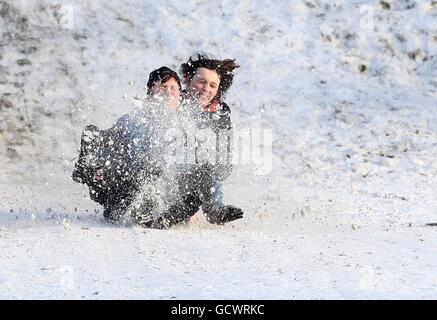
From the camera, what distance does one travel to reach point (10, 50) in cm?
1227

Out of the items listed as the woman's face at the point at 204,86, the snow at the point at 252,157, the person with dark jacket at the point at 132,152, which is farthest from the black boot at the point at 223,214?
the woman's face at the point at 204,86

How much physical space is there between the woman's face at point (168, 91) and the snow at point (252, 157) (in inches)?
45.1

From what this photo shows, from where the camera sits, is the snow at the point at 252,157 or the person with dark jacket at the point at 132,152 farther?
the person with dark jacket at the point at 132,152

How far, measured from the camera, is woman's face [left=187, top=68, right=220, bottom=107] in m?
7.00

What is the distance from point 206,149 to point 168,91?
24.7 inches

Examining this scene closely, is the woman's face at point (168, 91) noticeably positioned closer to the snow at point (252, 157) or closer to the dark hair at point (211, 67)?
the dark hair at point (211, 67)

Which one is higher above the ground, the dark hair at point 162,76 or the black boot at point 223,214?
the dark hair at point 162,76

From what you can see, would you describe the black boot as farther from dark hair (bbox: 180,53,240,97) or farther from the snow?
dark hair (bbox: 180,53,240,97)

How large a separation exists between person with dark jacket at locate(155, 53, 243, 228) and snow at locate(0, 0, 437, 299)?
0.22 meters

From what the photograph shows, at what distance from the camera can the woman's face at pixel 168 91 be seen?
6.80 meters

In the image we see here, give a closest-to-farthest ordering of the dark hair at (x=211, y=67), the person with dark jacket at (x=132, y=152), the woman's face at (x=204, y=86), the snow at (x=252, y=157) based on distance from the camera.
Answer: the snow at (x=252, y=157) < the person with dark jacket at (x=132, y=152) < the woman's face at (x=204, y=86) < the dark hair at (x=211, y=67)

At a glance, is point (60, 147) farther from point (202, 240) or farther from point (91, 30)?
point (202, 240)

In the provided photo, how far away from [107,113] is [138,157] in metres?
5.11
